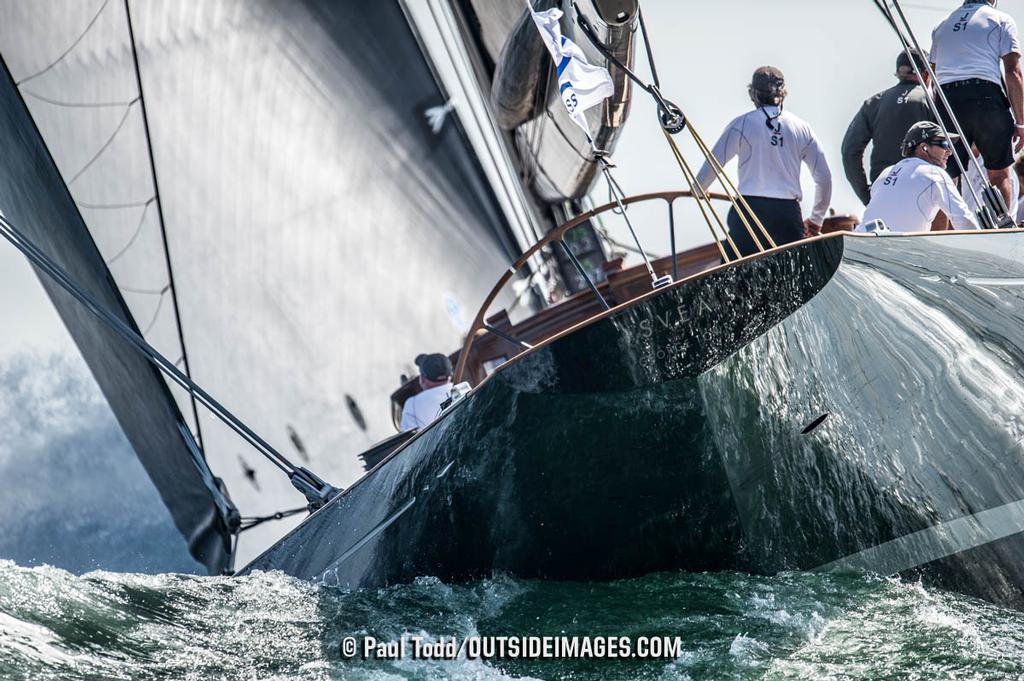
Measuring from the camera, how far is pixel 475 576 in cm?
368

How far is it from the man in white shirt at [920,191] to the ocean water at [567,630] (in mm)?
1158

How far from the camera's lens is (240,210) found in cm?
661

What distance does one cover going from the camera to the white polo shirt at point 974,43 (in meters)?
5.02

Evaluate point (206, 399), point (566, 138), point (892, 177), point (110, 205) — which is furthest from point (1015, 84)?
point (110, 205)

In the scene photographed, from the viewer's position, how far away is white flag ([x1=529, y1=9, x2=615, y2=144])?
4055 millimetres

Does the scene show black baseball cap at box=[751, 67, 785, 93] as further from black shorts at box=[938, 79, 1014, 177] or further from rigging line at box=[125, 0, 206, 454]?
rigging line at box=[125, 0, 206, 454]

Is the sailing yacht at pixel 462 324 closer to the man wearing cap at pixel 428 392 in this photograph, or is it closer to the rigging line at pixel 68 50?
the rigging line at pixel 68 50

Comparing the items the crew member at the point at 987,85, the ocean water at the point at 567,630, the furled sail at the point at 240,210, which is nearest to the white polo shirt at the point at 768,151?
the crew member at the point at 987,85

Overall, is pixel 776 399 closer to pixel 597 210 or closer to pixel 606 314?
pixel 606 314

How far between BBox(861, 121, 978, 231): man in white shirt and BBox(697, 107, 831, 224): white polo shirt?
36 cm

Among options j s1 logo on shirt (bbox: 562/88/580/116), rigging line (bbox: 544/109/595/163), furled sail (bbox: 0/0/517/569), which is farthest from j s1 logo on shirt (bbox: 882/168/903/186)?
furled sail (bbox: 0/0/517/569)

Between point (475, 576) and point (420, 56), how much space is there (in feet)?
13.0

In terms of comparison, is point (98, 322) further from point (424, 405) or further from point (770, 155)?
point (770, 155)

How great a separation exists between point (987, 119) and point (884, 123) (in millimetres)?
383
